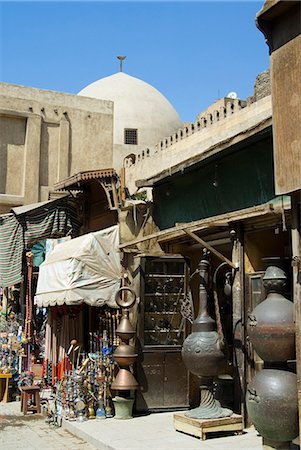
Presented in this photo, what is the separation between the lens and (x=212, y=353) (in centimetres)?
644

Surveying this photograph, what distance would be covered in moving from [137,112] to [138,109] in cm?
21

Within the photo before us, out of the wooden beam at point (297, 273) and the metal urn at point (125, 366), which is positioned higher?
the wooden beam at point (297, 273)

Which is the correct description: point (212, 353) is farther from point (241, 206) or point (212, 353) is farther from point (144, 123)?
point (144, 123)

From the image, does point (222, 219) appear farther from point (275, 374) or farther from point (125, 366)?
point (125, 366)

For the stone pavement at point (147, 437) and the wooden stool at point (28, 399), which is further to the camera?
the wooden stool at point (28, 399)

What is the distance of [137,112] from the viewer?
24.6 m

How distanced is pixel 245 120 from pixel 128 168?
694cm

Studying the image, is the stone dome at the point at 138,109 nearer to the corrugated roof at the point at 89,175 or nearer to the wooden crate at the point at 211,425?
the corrugated roof at the point at 89,175

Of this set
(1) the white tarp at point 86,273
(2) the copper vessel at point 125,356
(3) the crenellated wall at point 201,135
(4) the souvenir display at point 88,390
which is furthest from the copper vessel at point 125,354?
(3) the crenellated wall at point 201,135

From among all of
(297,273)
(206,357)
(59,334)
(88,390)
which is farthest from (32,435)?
(297,273)

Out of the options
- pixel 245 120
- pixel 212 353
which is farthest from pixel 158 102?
pixel 212 353

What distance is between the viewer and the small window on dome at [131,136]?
24156 mm

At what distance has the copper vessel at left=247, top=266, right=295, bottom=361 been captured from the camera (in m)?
4.85

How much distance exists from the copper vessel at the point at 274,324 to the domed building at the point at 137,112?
18045 mm
